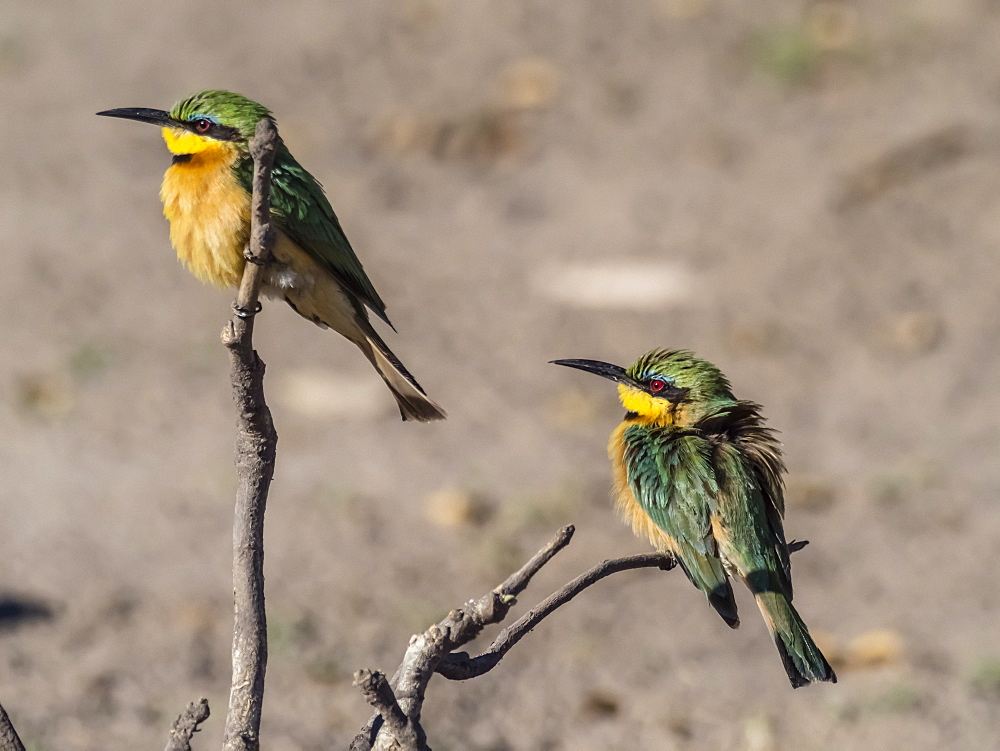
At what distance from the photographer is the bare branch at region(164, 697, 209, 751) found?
2.47 meters

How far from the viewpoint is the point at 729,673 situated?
176 inches

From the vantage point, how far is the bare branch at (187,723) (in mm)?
2469

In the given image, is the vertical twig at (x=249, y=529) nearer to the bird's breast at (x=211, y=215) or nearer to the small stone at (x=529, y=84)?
the bird's breast at (x=211, y=215)

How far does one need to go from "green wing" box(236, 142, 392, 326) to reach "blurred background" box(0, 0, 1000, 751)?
1581 mm

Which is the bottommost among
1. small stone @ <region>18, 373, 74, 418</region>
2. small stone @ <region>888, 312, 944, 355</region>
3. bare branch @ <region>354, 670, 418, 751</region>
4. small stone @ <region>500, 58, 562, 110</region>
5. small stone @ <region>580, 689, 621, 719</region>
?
bare branch @ <region>354, 670, 418, 751</region>

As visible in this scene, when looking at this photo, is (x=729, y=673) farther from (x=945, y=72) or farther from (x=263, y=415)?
(x=945, y=72)

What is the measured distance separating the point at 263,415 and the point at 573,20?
6.88 metres

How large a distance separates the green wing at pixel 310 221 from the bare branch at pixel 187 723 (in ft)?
3.85

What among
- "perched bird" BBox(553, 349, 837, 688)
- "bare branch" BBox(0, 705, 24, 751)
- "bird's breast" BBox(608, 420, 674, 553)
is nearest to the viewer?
"bare branch" BBox(0, 705, 24, 751)

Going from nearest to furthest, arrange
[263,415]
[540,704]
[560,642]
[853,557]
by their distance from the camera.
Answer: [263,415] < [540,704] < [560,642] < [853,557]

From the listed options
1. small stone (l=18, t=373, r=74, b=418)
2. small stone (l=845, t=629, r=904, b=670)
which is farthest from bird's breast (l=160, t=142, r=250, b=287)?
small stone (l=18, t=373, r=74, b=418)

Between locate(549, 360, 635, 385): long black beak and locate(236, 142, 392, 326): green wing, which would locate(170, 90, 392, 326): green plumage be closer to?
locate(236, 142, 392, 326): green wing

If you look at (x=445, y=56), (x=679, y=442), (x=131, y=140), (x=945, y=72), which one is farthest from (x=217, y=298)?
(x=945, y=72)

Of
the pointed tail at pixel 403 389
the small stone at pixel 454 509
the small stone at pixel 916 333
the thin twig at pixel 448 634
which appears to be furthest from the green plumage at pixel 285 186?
the small stone at pixel 916 333
